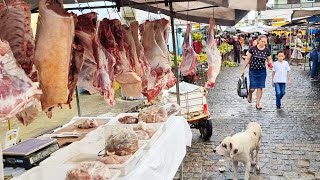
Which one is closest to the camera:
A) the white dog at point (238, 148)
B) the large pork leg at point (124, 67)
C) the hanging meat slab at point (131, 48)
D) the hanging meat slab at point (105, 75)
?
the hanging meat slab at point (105, 75)

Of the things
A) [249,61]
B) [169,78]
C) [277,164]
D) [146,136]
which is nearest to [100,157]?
[146,136]

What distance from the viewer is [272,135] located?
349 inches

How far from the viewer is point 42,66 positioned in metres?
2.16

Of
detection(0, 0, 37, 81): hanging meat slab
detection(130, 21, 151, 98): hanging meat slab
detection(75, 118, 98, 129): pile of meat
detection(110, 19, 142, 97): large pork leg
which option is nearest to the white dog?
detection(75, 118, 98, 129): pile of meat

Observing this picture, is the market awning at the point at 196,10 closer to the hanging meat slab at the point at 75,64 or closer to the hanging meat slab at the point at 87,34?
the hanging meat slab at the point at 87,34

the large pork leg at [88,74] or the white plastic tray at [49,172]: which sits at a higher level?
the large pork leg at [88,74]

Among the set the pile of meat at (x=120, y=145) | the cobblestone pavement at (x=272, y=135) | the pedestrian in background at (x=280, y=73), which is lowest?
the cobblestone pavement at (x=272, y=135)

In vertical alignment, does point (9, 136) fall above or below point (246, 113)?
above

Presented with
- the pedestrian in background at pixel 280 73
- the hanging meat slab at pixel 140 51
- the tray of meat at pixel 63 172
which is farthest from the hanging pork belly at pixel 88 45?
the pedestrian in background at pixel 280 73

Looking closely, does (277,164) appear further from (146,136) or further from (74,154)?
(74,154)

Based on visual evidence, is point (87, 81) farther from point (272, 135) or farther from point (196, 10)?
point (272, 135)

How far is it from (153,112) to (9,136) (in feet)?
5.52

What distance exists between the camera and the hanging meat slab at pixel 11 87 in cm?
175

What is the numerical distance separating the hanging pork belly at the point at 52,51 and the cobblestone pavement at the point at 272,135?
4709mm
